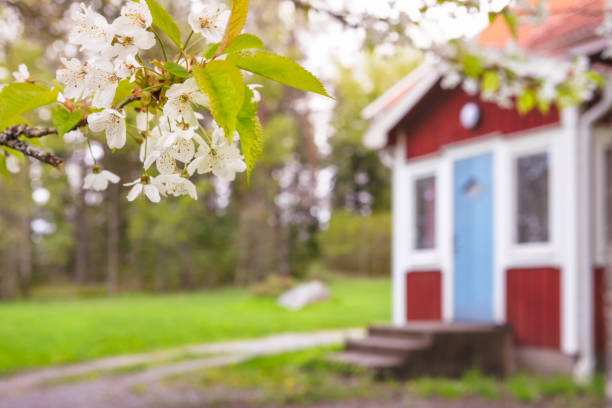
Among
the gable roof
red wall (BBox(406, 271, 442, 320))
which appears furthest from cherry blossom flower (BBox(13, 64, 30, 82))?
red wall (BBox(406, 271, 442, 320))

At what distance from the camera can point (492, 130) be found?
7.67 metres

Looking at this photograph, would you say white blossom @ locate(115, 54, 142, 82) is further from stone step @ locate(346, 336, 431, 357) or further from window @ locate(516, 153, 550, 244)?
window @ locate(516, 153, 550, 244)

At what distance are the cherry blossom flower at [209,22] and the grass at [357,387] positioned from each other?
16.2 ft

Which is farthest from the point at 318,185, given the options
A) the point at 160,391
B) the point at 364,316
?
A: the point at 160,391

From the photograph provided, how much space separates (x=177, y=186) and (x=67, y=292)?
22549 mm

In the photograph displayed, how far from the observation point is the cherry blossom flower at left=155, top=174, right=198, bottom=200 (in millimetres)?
998

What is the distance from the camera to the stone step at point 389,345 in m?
6.73

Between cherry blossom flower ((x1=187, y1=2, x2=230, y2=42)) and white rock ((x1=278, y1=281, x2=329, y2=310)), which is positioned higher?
cherry blossom flower ((x1=187, y1=2, x2=230, y2=42))

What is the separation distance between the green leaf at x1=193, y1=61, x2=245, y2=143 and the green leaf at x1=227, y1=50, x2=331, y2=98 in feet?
0.15

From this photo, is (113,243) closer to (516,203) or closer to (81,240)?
(81,240)

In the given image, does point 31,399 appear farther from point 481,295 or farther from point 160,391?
point 481,295

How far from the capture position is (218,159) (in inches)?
39.0

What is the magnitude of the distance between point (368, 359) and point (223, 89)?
6191mm

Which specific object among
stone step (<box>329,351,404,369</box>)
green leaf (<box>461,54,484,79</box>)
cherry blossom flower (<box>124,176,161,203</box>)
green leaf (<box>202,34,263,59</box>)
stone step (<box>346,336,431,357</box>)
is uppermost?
green leaf (<box>461,54,484,79</box>)
